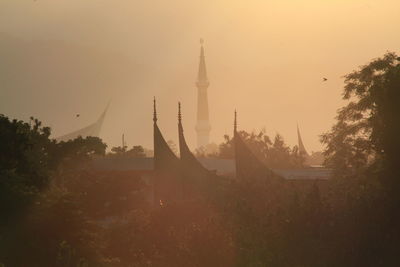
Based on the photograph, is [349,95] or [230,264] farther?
[349,95]

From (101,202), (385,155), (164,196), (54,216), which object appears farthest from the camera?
(101,202)

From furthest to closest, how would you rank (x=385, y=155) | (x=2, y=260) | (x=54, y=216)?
(x=385, y=155) → (x=54, y=216) → (x=2, y=260)

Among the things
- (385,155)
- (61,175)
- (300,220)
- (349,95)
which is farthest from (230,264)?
(349,95)

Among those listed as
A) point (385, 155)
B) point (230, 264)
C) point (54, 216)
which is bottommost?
point (230, 264)

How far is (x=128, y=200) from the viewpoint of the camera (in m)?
45.9

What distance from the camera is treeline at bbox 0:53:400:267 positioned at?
2197 centimetres

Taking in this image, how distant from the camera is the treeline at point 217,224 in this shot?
22.0 m

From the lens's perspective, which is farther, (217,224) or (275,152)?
(275,152)

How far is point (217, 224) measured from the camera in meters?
24.4

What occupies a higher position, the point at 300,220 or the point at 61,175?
the point at 61,175

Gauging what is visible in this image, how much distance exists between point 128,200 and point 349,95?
1758 cm

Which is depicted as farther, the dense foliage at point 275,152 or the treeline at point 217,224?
the dense foliage at point 275,152

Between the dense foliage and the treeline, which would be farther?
the dense foliage

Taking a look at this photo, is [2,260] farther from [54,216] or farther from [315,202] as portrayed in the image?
[315,202]
